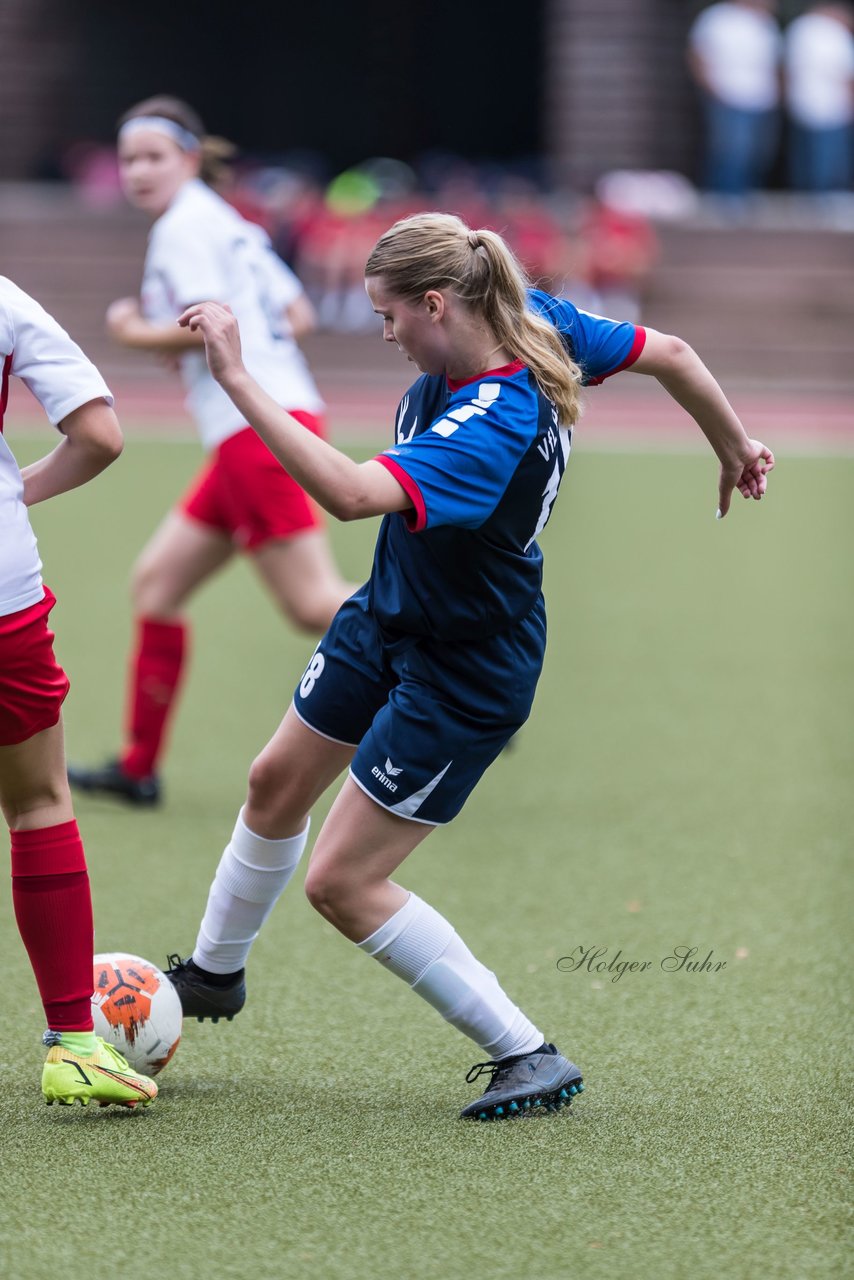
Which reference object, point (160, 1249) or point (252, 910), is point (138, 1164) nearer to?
point (160, 1249)

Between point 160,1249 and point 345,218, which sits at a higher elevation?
point 160,1249

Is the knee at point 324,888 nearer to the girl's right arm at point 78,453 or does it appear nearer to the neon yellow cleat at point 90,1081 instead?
the neon yellow cleat at point 90,1081

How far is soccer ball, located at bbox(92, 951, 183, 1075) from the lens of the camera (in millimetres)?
3600

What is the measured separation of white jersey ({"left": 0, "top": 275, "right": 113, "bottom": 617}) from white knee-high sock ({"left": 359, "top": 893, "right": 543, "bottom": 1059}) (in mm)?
927

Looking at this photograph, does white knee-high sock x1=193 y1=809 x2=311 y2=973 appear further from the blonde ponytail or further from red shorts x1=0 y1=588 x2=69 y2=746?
the blonde ponytail

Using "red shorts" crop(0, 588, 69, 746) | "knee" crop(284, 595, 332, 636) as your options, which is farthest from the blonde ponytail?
"knee" crop(284, 595, 332, 636)

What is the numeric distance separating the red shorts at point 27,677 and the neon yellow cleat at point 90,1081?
62cm

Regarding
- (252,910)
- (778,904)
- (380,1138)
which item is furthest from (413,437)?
(778,904)

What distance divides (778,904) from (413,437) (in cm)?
218

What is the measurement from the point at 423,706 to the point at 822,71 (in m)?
18.1

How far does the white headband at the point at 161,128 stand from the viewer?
18.9 ft

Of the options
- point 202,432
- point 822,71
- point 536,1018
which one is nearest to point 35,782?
point 536,1018

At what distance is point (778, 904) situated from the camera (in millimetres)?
4984
